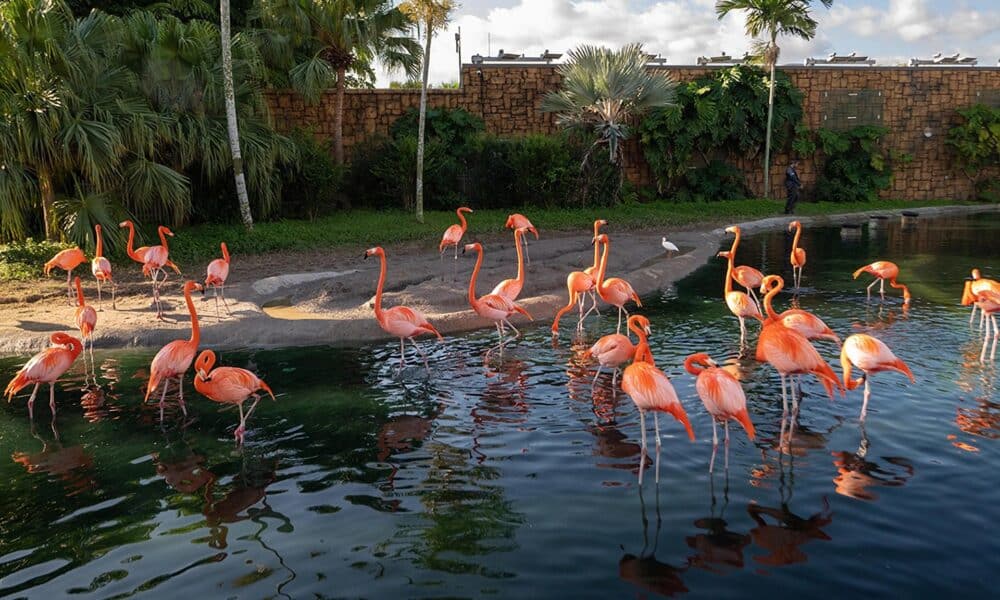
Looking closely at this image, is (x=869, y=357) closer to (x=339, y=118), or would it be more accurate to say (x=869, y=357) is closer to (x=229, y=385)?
(x=229, y=385)

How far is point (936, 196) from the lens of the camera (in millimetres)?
27078

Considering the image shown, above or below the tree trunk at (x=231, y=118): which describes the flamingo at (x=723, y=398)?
below

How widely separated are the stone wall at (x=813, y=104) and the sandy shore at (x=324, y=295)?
792cm

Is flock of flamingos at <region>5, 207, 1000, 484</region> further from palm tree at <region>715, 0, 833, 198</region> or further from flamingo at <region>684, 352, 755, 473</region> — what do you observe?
palm tree at <region>715, 0, 833, 198</region>

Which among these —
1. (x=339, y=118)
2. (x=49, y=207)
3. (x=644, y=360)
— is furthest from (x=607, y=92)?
(x=644, y=360)

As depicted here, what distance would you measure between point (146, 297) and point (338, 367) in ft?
15.0

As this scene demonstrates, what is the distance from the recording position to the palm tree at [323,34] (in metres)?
18.0

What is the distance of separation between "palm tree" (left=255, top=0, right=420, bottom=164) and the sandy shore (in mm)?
5471

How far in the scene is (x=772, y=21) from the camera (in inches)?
910

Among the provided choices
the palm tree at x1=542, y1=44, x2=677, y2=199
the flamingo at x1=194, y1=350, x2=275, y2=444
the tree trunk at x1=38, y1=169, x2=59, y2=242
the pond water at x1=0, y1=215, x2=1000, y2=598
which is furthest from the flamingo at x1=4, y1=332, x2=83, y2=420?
the palm tree at x1=542, y1=44, x2=677, y2=199

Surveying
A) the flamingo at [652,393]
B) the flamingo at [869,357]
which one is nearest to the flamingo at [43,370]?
the flamingo at [652,393]

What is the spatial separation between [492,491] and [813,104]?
24.5 metres

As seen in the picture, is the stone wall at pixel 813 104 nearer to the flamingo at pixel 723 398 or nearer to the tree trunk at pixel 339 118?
the tree trunk at pixel 339 118

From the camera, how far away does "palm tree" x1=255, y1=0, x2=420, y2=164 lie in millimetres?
18048
